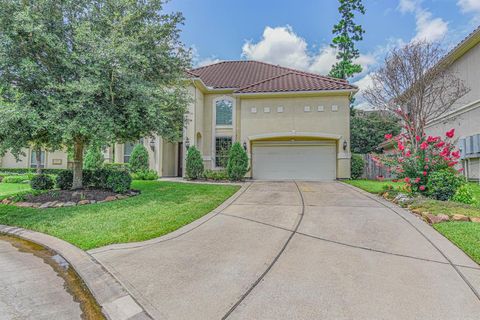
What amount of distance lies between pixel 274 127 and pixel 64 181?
35.0 feet

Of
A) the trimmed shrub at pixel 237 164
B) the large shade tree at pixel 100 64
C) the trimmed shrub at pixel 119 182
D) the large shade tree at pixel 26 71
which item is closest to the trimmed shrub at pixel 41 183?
the large shade tree at pixel 100 64

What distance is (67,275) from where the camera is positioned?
375cm

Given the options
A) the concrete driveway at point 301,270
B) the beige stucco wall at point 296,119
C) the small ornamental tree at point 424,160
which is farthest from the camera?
the beige stucco wall at point 296,119

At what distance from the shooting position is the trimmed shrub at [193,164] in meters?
14.1

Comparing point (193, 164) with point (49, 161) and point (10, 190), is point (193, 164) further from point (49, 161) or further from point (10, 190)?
point (49, 161)

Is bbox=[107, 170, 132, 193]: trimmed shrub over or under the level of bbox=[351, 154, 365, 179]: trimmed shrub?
under

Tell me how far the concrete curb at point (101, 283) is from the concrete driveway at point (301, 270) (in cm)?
11

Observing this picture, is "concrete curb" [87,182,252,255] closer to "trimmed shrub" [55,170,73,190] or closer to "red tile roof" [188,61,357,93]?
"trimmed shrub" [55,170,73,190]

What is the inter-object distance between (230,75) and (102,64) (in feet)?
40.0

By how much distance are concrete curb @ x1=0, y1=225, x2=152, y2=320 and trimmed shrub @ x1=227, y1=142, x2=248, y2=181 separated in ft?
30.5

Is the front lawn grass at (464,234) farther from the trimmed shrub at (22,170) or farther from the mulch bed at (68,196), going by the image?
the trimmed shrub at (22,170)

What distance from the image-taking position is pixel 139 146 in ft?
51.2

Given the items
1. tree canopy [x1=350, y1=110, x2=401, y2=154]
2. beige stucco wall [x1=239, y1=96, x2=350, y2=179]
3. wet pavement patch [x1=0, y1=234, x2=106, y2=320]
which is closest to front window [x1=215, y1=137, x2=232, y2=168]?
beige stucco wall [x1=239, y1=96, x2=350, y2=179]

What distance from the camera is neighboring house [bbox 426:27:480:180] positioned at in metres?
11.6
